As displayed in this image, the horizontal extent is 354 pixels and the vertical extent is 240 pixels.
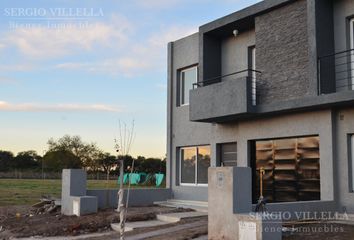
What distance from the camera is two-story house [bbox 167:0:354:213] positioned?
13.7m

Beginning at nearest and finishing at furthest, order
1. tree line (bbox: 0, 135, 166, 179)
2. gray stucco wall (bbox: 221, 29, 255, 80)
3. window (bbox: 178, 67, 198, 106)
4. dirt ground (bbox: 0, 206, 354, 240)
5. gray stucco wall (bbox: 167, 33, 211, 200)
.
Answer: dirt ground (bbox: 0, 206, 354, 240) < gray stucco wall (bbox: 221, 29, 255, 80) < gray stucco wall (bbox: 167, 33, 211, 200) < window (bbox: 178, 67, 198, 106) < tree line (bbox: 0, 135, 166, 179)

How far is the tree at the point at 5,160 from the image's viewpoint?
10294 centimetres

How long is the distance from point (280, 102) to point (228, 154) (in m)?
4.28

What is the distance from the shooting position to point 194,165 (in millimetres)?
20109

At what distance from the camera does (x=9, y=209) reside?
70.8 ft

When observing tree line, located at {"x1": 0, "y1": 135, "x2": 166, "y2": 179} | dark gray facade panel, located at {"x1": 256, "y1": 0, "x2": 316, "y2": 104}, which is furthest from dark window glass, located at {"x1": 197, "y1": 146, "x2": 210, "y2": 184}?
tree line, located at {"x1": 0, "y1": 135, "x2": 166, "y2": 179}

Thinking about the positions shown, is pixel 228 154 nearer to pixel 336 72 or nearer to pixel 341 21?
pixel 336 72

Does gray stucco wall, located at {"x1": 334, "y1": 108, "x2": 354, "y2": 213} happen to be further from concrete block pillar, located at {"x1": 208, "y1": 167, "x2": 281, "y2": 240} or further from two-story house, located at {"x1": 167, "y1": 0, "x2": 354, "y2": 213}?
concrete block pillar, located at {"x1": 208, "y1": 167, "x2": 281, "y2": 240}

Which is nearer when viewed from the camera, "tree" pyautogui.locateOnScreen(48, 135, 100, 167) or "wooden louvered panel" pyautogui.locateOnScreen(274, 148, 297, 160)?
"wooden louvered panel" pyautogui.locateOnScreen(274, 148, 297, 160)

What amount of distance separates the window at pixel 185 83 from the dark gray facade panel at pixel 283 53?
5.01 metres

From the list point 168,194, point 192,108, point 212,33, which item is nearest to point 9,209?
point 168,194

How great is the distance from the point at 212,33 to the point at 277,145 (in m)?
5.26

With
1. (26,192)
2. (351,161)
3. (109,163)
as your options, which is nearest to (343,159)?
(351,161)

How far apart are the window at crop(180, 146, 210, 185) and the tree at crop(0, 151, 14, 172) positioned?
8774 cm
